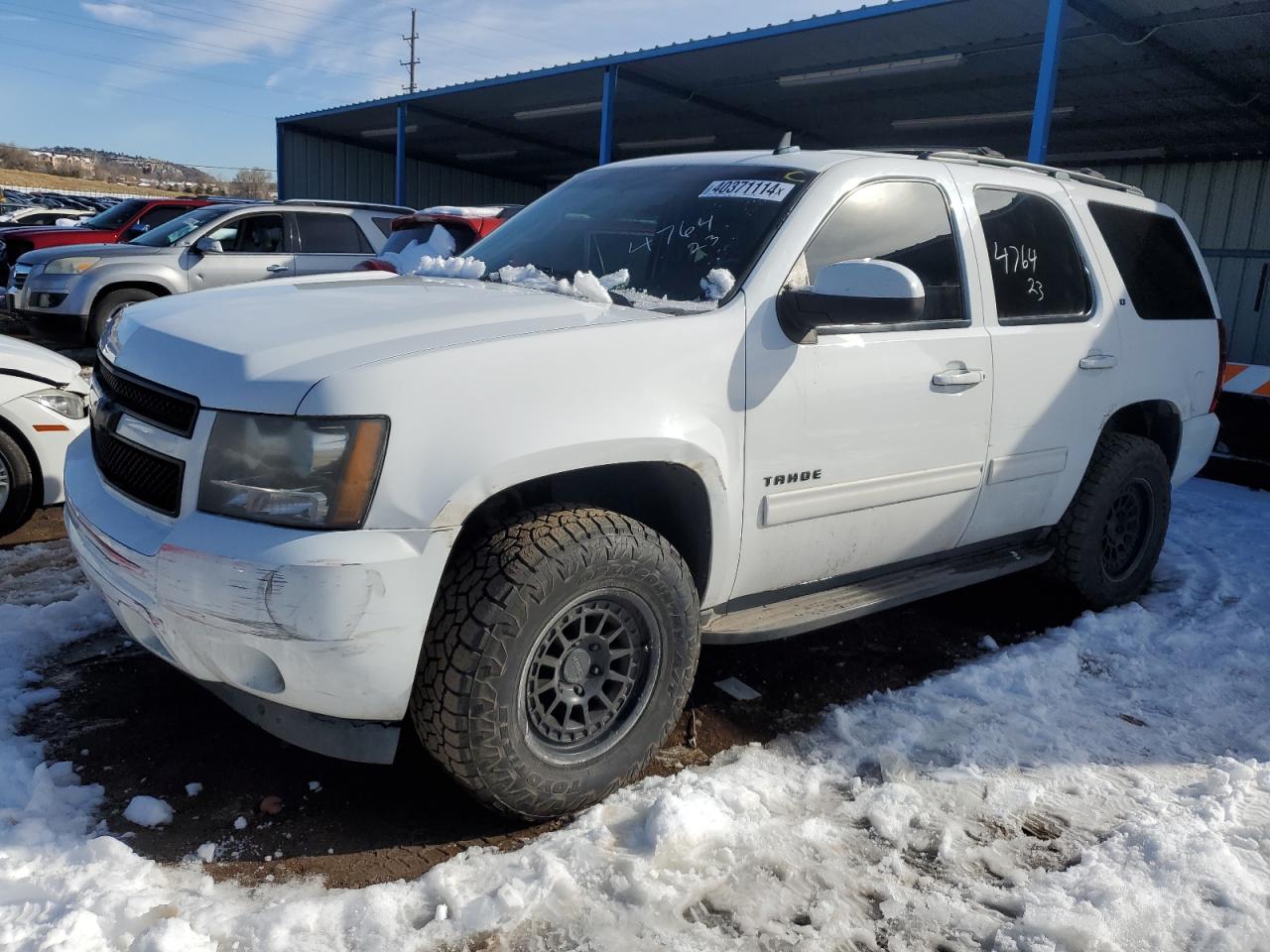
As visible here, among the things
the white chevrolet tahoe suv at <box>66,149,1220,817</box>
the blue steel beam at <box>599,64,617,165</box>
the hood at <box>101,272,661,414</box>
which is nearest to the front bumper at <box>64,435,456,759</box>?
the white chevrolet tahoe suv at <box>66,149,1220,817</box>

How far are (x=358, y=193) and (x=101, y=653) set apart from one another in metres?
23.2

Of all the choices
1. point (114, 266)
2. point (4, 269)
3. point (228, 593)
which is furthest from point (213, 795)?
point (4, 269)

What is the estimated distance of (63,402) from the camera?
503cm

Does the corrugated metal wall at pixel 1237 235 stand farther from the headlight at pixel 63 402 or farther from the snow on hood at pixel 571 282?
the headlight at pixel 63 402

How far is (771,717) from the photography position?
345 centimetres

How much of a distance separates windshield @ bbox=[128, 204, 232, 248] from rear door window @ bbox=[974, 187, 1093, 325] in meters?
9.28

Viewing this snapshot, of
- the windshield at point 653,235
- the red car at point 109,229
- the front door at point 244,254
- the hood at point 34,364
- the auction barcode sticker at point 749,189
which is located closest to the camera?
the windshield at point 653,235

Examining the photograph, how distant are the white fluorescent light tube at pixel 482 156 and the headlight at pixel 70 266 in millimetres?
13603

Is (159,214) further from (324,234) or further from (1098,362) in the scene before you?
(1098,362)

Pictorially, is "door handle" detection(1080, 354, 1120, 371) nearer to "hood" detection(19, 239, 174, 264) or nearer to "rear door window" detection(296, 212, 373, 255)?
"rear door window" detection(296, 212, 373, 255)

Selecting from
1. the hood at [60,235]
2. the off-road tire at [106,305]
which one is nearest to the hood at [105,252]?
the off-road tire at [106,305]

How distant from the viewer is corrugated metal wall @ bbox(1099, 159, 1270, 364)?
15469 millimetres

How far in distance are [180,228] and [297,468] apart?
10.1 meters

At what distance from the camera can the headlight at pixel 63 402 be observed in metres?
4.95
